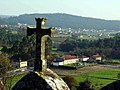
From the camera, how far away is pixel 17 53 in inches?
2916

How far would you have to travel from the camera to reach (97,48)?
107 meters

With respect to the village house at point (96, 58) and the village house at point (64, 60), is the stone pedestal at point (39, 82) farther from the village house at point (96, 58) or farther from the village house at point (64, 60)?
the village house at point (96, 58)

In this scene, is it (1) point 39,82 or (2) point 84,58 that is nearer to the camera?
(1) point 39,82

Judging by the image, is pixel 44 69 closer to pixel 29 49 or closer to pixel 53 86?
pixel 53 86

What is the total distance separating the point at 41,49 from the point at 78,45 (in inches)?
4261

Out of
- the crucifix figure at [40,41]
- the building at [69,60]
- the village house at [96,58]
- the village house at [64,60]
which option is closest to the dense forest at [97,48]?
the village house at [96,58]

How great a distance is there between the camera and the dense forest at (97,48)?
9975 cm

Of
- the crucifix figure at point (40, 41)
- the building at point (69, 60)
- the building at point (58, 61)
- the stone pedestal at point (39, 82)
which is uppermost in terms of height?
the crucifix figure at point (40, 41)

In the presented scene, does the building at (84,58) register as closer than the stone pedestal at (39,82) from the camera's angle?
A: No

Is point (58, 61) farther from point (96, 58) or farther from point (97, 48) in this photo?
point (97, 48)

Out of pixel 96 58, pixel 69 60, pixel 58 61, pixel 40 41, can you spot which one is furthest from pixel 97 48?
pixel 40 41

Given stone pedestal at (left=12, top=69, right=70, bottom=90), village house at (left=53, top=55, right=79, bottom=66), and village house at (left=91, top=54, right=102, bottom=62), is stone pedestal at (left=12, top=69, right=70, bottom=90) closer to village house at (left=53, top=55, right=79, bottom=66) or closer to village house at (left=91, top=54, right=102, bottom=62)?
village house at (left=53, top=55, right=79, bottom=66)

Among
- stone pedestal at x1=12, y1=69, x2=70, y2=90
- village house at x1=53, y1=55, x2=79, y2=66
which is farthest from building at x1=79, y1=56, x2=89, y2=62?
stone pedestal at x1=12, y1=69, x2=70, y2=90

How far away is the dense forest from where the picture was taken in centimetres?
9975
